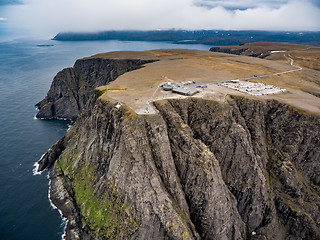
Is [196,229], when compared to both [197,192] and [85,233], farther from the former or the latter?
[85,233]

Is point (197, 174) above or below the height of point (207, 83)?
below

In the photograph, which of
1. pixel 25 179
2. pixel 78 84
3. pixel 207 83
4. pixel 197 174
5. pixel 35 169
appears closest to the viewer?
pixel 197 174

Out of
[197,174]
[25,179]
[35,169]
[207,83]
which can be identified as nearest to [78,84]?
[35,169]

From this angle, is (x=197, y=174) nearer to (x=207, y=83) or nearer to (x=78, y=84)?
(x=207, y=83)

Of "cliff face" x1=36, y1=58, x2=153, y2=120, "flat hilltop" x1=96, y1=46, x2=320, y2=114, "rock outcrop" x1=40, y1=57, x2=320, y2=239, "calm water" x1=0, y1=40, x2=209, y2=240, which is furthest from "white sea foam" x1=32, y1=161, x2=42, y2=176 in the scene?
"cliff face" x1=36, y1=58, x2=153, y2=120

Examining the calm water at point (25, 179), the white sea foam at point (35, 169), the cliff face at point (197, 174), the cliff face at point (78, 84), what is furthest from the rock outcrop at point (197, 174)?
the cliff face at point (78, 84)

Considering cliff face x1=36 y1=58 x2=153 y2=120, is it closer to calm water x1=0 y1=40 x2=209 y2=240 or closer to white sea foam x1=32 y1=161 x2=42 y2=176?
calm water x1=0 y1=40 x2=209 y2=240

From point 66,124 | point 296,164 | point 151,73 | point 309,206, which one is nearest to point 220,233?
point 309,206

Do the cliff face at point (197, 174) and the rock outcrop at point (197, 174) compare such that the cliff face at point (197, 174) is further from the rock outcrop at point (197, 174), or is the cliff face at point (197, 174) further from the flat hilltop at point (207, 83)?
the flat hilltop at point (207, 83)
